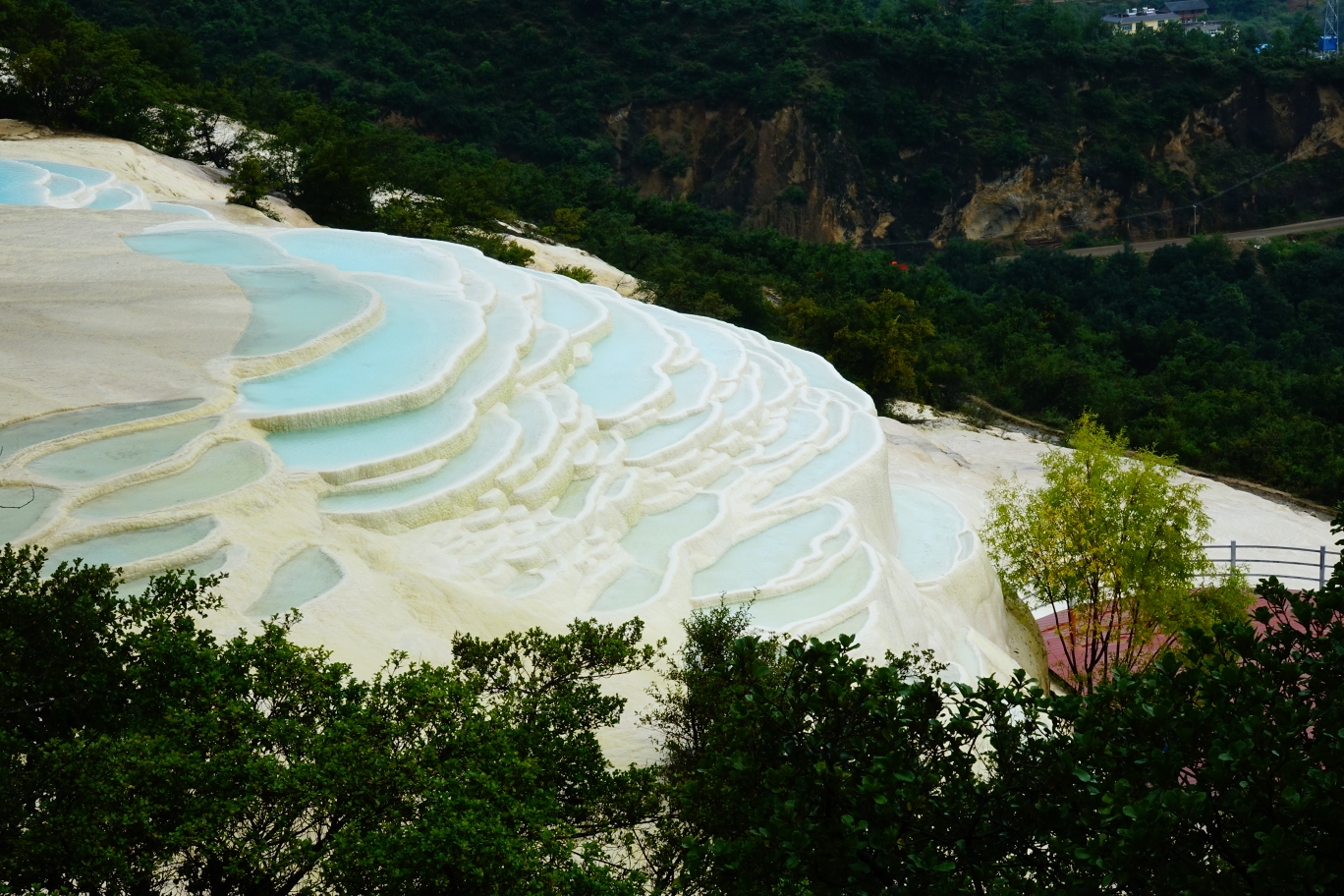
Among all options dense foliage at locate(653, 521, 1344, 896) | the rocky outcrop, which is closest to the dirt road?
the rocky outcrop

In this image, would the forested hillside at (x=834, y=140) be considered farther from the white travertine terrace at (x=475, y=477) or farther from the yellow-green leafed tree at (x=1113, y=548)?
the yellow-green leafed tree at (x=1113, y=548)

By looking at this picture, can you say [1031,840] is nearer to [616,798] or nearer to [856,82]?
[616,798]

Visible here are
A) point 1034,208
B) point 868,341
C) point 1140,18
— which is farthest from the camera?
point 1140,18

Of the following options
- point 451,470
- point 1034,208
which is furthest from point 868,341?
point 1034,208

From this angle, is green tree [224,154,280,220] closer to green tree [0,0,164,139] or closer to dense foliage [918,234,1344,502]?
green tree [0,0,164,139]

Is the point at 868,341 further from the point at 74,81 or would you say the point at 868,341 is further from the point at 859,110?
the point at 859,110

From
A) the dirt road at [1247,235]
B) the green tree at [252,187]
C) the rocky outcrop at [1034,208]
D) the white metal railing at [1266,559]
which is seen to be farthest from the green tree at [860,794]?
the rocky outcrop at [1034,208]

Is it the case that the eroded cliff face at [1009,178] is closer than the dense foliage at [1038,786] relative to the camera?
No
